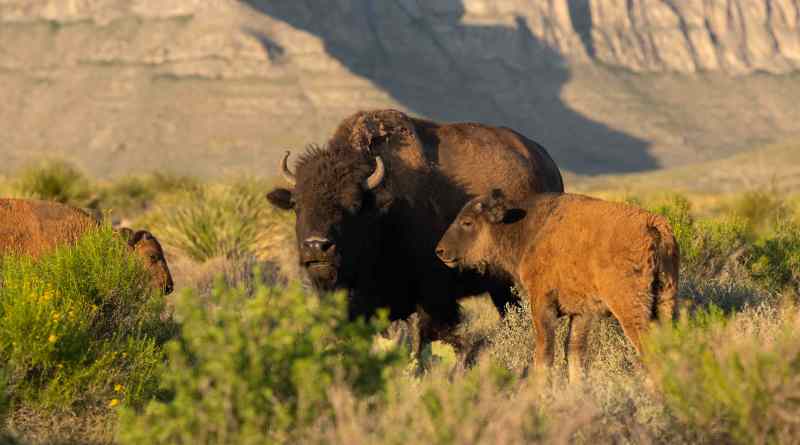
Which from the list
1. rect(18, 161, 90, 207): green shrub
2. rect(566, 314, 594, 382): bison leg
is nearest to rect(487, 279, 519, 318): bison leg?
rect(566, 314, 594, 382): bison leg

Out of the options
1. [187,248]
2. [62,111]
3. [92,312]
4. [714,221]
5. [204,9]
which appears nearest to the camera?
[92,312]

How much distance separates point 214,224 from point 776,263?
10.1 metres

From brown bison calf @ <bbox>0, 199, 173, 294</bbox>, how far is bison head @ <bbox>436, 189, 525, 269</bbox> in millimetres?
3163

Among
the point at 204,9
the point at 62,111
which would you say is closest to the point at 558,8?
the point at 204,9

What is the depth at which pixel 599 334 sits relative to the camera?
9133 mm

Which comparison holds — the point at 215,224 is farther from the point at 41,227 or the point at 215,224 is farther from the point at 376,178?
the point at 376,178

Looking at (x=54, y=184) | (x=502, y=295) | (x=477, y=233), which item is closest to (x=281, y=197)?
(x=477, y=233)

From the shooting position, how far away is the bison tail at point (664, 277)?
7.25m

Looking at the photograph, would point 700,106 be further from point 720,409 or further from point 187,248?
point 720,409

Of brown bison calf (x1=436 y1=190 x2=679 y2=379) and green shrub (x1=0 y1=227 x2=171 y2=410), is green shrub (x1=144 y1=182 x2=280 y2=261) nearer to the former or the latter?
green shrub (x1=0 y1=227 x2=171 y2=410)

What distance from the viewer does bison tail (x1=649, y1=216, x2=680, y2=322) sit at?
7.25m

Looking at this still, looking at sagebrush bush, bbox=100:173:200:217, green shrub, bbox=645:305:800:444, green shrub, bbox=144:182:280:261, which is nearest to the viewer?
green shrub, bbox=645:305:800:444

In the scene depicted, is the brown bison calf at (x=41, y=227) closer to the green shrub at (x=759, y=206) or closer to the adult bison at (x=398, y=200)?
the adult bison at (x=398, y=200)

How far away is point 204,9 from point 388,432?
153 m
